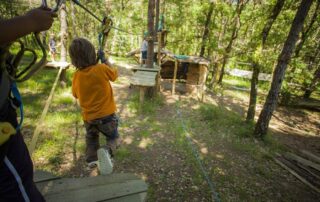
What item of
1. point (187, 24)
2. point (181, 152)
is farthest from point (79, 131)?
point (187, 24)

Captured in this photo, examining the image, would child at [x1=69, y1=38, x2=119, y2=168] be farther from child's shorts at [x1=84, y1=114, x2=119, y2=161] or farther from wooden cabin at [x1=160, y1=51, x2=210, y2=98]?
wooden cabin at [x1=160, y1=51, x2=210, y2=98]

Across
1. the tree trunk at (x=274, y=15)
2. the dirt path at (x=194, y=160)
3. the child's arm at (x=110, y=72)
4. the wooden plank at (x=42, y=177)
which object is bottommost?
the dirt path at (x=194, y=160)

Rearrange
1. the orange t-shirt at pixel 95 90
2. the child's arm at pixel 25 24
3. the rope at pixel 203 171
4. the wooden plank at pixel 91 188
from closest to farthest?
the child's arm at pixel 25 24, the wooden plank at pixel 91 188, the orange t-shirt at pixel 95 90, the rope at pixel 203 171

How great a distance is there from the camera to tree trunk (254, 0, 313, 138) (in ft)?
17.3

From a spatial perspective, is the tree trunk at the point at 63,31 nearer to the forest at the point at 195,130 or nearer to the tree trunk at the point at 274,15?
the forest at the point at 195,130

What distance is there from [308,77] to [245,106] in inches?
199

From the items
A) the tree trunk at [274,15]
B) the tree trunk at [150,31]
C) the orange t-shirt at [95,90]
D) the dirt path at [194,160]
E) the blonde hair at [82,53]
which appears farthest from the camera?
the tree trunk at [150,31]

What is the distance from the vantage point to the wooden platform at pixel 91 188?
200cm

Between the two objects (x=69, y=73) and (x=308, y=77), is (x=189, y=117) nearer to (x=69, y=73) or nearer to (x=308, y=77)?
(x=69, y=73)

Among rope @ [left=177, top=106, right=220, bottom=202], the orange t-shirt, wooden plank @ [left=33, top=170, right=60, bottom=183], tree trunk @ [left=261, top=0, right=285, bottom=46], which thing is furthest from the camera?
tree trunk @ [left=261, top=0, right=285, bottom=46]

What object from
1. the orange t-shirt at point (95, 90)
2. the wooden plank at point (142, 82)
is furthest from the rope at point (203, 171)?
the orange t-shirt at point (95, 90)

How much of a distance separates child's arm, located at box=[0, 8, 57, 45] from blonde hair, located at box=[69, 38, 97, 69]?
1278mm

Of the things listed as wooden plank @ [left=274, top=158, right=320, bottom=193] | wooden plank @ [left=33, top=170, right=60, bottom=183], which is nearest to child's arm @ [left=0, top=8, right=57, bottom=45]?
wooden plank @ [left=33, top=170, right=60, bottom=183]

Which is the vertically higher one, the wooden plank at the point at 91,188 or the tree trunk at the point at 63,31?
the tree trunk at the point at 63,31
